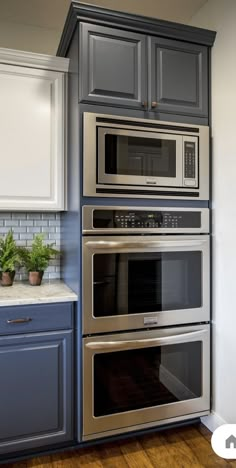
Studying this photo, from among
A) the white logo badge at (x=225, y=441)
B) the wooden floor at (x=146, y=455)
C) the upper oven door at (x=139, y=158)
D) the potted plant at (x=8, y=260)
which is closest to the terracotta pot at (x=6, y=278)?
the potted plant at (x=8, y=260)

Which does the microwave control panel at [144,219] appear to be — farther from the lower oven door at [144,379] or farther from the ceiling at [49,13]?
the ceiling at [49,13]

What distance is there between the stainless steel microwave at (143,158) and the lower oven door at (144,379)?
80 centimetres

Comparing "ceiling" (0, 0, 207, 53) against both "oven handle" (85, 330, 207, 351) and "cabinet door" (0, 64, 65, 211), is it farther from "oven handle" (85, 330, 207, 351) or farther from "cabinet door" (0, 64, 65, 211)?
"oven handle" (85, 330, 207, 351)

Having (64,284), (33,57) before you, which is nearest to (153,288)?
(64,284)

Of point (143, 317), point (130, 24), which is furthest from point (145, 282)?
point (130, 24)

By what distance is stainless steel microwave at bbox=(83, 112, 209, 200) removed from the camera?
1812 mm

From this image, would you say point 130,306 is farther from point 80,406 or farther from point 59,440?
point 59,440

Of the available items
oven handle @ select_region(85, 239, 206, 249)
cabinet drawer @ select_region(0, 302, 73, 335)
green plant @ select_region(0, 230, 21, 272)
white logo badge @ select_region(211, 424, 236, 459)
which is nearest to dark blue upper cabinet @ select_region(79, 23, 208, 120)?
oven handle @ select_region(85, 239, 206, 249)

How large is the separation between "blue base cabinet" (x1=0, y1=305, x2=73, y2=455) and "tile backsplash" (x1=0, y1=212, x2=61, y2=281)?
0.66 m

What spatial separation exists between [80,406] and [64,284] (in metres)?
0.73

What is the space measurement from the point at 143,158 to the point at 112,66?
20.6 inches

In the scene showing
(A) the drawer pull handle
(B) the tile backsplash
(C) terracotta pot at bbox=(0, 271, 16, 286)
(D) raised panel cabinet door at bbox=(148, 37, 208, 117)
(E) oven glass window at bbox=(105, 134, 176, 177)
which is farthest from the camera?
(B) the tile backsplash

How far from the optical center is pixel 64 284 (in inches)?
88.2

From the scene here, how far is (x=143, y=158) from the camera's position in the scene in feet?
6.35
